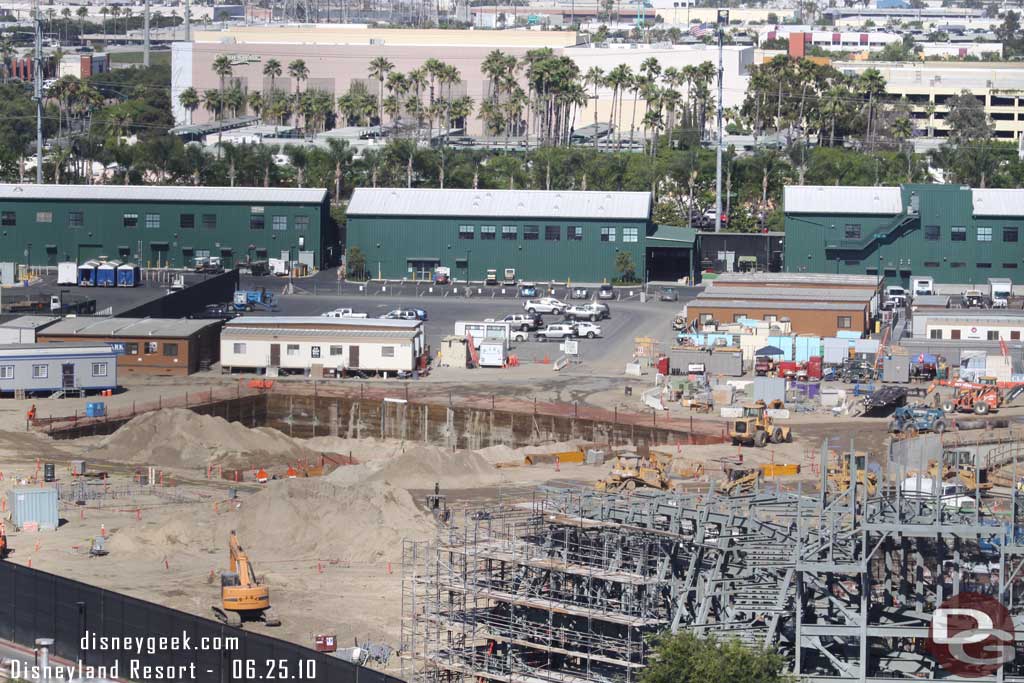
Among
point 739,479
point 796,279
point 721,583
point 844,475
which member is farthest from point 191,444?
point 796,279

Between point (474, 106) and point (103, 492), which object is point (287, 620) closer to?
point (103, 492)

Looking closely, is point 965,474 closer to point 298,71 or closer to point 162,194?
point 162,194

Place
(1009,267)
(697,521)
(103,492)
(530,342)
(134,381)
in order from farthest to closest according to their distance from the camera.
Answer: (1009,267), (530,342), (134,381), (103,492), (697,521)

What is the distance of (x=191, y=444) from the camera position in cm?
7375

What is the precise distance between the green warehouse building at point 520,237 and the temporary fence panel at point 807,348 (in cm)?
2648

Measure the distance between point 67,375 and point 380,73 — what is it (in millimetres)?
96364

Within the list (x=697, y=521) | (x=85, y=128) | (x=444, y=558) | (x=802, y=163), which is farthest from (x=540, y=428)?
(x=85, y=128)

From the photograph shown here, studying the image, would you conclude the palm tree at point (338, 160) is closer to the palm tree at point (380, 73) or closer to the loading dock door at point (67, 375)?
the palm tree at point (380, 73)

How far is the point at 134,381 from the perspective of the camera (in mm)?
86562

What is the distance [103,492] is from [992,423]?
3329 centimetres

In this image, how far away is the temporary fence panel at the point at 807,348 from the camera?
294 ft

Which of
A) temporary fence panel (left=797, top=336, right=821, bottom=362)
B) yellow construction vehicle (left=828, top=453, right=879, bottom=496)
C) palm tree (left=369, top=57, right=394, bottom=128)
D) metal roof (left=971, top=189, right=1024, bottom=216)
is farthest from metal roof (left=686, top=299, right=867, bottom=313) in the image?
palm tree (left=369, top=57, right=394, bottom=128)

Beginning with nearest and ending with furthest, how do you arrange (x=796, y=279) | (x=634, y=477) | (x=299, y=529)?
1. (x=299, y=529)
2. (x=634, y=477)
3. (x=796, y=279)

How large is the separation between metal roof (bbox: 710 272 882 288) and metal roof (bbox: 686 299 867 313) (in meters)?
7.39
